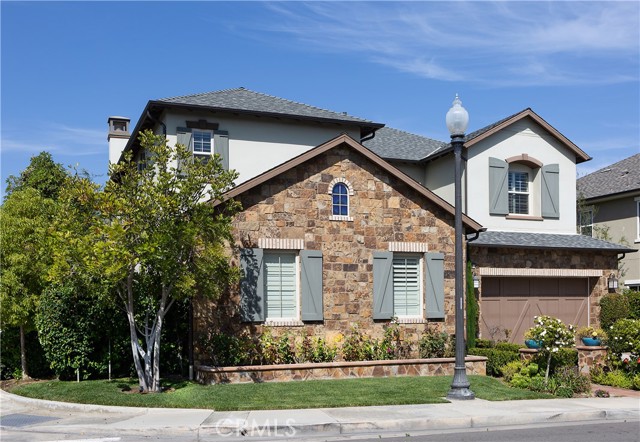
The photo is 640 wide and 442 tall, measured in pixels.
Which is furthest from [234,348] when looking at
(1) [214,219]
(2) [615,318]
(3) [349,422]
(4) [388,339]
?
(2) [615,318]

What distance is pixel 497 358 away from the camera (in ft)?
53.2

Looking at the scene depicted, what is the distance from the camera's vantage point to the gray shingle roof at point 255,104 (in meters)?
19.5

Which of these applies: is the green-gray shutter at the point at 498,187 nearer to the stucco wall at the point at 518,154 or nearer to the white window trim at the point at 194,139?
the stucco wall at the point at 518,154

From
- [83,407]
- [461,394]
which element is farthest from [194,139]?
[461,394]

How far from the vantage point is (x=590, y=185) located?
29078mm

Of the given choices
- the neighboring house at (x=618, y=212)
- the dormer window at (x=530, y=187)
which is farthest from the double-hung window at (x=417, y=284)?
the neighboring house at (x=618, y=212)

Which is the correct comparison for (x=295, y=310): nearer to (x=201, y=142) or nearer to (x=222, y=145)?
(x=222, y=145)

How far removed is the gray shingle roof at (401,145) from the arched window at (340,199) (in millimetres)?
5442

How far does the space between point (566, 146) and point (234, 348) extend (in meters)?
13.3

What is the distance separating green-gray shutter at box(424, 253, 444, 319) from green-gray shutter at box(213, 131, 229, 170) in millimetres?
6439

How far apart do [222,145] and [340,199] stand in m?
4.77

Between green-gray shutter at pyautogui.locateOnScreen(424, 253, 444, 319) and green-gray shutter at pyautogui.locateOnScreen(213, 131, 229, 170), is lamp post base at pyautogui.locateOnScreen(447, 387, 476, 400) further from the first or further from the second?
green-gray shutter at pyautogui.locateOnScreen(213, 131, 229, 170)

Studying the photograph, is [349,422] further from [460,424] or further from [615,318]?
[615,318]

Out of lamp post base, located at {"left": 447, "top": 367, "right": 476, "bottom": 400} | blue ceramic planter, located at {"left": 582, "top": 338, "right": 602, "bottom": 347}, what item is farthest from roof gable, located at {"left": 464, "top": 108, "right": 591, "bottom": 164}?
lamp post base, located at {"left": 447, "top": 367, "right": 476, "bottom": 400}
